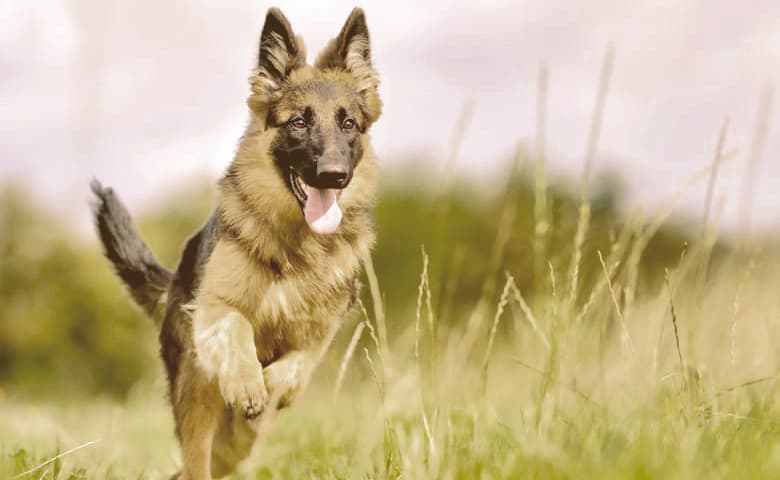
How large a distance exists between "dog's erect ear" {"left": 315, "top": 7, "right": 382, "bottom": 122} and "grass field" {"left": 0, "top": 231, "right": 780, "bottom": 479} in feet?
4.73

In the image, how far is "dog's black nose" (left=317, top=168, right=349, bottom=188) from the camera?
4.11 meters

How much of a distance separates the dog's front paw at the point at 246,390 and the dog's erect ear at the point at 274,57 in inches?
64.7

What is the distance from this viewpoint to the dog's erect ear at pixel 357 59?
4.80m

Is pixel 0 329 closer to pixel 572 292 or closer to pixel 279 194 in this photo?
pixel 279 194

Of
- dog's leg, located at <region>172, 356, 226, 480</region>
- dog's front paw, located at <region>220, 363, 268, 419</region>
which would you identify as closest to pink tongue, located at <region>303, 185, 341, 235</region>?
dog's front paw, located at <region>220, 363, 268, 419</region>

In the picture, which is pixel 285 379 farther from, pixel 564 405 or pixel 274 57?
pixel 274 57

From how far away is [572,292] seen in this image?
132 inches

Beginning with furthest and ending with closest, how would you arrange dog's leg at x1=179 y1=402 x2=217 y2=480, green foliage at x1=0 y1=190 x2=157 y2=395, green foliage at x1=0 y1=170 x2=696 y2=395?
green foliage at x1=0 y1=190 x2=157 y2=395, green foliage at x1=0 y1=170 x2=696 y2=395, dog's leg at x1=179 y1=402 x2=217 y2=480

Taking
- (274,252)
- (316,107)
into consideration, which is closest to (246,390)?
(274,252)

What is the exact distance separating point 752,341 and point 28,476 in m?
4.82

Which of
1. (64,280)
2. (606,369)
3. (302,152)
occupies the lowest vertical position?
(64,280)

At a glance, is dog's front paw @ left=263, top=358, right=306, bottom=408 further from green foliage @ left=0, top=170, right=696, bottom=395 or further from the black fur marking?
green foliage @ left=0, top=170, right=696, bottom=395

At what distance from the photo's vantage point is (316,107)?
4.53 metres

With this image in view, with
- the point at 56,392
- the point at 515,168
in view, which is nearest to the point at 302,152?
the point at 515,168
